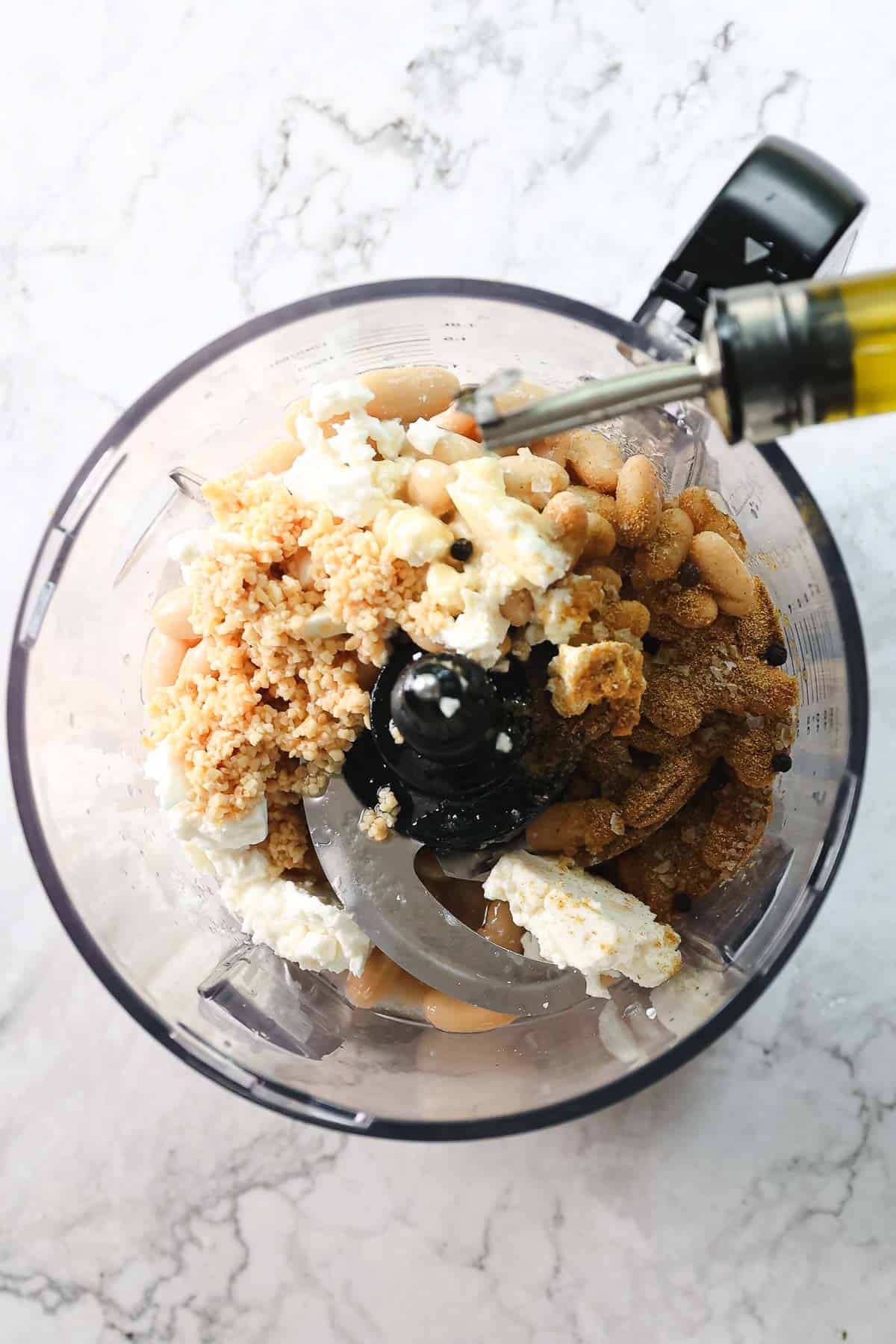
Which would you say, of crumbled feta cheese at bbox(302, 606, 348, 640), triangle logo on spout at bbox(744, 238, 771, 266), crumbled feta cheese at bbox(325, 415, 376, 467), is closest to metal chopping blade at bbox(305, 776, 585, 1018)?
crumbled feta cheese at bbox(302, 606, 348, 640)

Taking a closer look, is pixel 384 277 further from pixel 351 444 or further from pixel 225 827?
pixel 225 827

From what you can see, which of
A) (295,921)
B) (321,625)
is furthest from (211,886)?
(321,625)

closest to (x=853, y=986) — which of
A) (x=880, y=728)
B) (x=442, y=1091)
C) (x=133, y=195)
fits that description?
(x=880, y=728)

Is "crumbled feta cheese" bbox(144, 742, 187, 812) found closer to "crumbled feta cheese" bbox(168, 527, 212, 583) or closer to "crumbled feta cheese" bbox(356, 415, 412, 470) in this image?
"crumbled feta cheese" bbox(168, 527, 212, 583)

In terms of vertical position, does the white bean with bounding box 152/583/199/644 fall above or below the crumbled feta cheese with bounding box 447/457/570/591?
below

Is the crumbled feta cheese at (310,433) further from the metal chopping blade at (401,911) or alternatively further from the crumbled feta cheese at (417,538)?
the metal chopping blade at (401,911)
